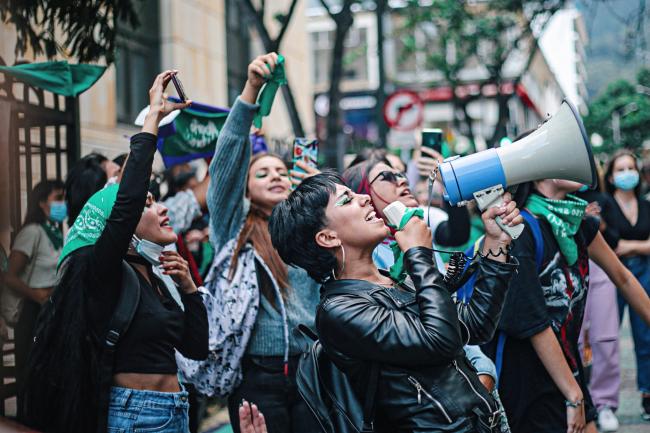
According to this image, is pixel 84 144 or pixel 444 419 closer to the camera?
pixel 444 419

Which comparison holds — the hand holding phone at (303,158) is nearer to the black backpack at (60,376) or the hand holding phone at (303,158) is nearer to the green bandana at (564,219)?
the green bandana at (564,219)

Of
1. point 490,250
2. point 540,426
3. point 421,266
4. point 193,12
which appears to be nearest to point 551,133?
point 490,250

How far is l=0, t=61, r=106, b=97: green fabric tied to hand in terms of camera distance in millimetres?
4559

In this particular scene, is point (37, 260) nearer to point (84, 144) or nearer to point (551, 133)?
point (551, 133)

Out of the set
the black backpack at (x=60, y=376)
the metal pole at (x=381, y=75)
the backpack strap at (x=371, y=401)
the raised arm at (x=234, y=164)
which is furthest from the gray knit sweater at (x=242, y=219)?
the metal pole at (x=381, y=75)

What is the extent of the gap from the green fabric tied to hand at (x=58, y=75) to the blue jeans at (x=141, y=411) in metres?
2.07

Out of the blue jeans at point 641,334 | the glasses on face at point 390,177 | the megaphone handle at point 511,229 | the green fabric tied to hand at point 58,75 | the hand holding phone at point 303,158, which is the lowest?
the blue jeans at point 641,334

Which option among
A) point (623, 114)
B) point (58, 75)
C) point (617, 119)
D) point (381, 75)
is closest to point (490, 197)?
point (58, 75)

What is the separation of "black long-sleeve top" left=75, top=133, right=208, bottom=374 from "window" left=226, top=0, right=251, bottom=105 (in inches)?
506

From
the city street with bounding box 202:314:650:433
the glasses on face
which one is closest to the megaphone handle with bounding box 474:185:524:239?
the glasses on face

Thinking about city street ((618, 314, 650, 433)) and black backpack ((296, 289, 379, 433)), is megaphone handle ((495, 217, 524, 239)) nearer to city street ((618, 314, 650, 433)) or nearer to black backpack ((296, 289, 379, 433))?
black backpack ((296, 289, 379, 433))

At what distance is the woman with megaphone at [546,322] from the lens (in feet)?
11.6

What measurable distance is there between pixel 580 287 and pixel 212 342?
1.67m

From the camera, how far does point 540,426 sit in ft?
11.8
